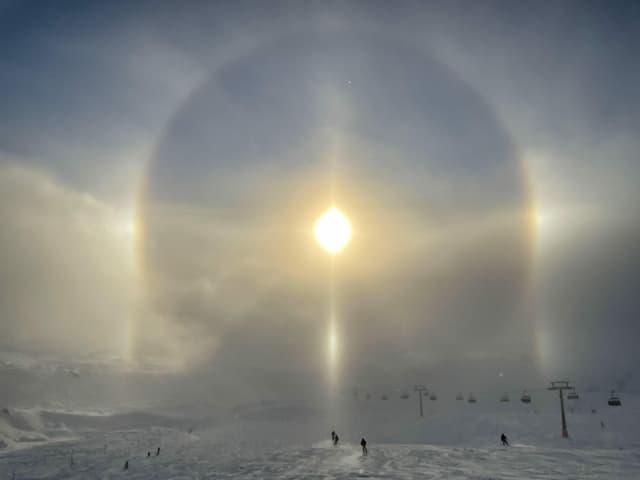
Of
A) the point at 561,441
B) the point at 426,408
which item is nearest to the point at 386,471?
the point at 561,441

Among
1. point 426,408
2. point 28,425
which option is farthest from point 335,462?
point 28,425

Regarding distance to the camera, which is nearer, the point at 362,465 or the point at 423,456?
the point at 362,465

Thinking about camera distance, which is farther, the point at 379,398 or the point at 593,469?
the point at 379,398

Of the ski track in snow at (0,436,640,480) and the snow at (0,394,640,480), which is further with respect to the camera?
the snow at (0,394,640,480)

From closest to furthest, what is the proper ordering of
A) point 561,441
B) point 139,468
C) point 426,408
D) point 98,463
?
point 139,468, point 98,463, point 561,441, point 426,408

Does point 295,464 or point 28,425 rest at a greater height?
point 295,464

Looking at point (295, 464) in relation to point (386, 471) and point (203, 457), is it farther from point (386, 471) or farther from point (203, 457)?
point (203, 457)

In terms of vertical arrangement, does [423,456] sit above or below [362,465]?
below

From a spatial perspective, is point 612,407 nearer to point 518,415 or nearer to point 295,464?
point 518,415

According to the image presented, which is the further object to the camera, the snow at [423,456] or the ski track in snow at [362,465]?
the snow at [423,456]

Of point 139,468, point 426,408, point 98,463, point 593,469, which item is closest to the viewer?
point 593,469
